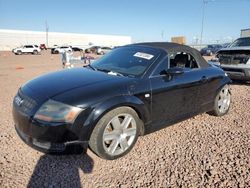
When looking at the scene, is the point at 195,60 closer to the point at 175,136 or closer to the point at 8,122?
the point at 175,136

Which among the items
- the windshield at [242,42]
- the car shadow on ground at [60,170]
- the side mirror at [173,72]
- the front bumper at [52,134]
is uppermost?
the windshield at [242,42]

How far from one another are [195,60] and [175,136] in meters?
1.51

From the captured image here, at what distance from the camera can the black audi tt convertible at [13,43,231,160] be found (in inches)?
105

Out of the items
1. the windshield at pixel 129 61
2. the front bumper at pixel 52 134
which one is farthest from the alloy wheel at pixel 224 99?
the front bumper at pixel 52 134

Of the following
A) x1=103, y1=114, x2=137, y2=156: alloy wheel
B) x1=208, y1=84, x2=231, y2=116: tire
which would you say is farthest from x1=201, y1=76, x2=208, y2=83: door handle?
x1=103, y1=114, x2=137, y2=156: alloy wheel

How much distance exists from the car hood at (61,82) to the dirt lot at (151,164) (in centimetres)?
89

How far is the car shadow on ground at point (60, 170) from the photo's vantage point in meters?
2.58

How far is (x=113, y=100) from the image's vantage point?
2.87 metres

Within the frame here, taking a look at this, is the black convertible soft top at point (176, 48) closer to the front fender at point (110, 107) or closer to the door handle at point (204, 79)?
the door handle at point (204, 79)

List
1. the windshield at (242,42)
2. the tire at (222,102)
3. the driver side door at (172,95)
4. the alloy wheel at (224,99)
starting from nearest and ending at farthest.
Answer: the driver side door at (172,95), the tire at (222,102), the alloy wheel at (224,99), the windshield at (242,42)

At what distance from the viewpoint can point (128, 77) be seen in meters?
3.31

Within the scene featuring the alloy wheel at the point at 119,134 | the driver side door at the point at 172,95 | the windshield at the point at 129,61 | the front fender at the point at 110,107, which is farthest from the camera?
the windshield at the point at 129,61

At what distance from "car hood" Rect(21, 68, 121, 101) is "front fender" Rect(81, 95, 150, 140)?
0.38 metres

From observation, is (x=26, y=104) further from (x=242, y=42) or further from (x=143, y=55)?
(x=242, y=42)
